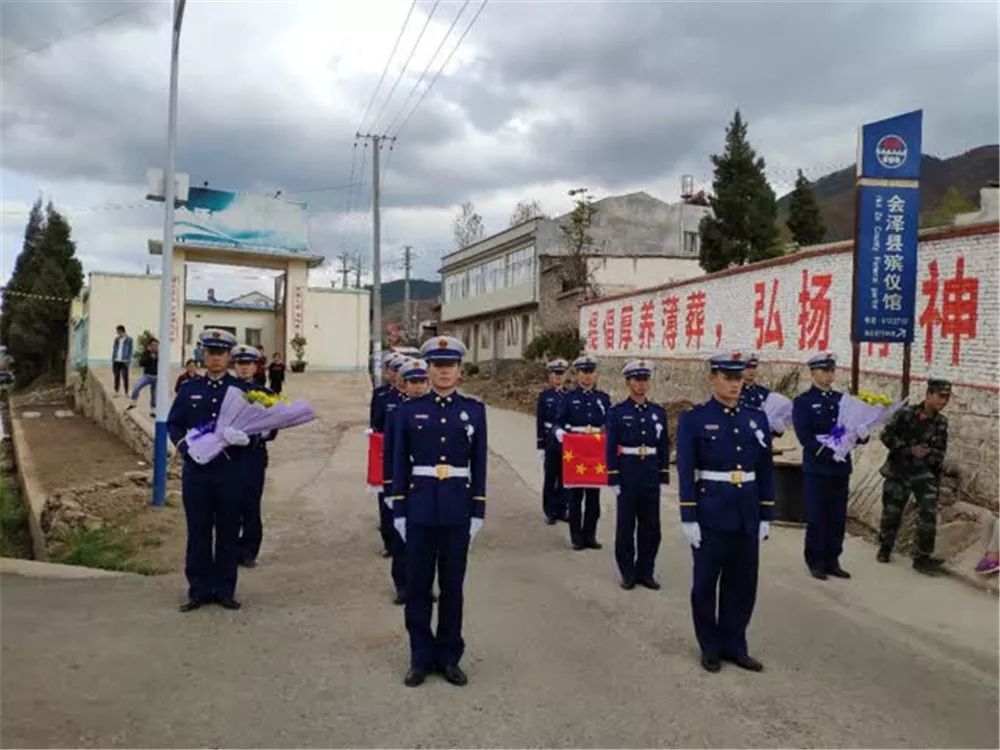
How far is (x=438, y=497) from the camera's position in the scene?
485 centimetres

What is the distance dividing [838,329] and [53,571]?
979 cm

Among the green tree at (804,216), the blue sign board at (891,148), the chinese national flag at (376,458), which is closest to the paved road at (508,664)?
the chinese national flag at (376,458)

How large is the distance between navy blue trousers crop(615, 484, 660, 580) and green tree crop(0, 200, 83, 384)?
40993 millimetres

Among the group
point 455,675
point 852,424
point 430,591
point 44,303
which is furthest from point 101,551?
point 44,303

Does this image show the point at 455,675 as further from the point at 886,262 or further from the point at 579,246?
the point at 579,246

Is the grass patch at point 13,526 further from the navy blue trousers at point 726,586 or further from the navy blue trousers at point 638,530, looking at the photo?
the navy blue trousers at point 726,586

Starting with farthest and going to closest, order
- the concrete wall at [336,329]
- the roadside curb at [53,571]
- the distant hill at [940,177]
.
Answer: the distant hill at [940,177]
the concrete wall at [336,329]
the roadside curb at [53,571]

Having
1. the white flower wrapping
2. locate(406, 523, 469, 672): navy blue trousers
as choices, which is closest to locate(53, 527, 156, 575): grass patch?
locate(406, 523, 469, 672): navy blue trousers

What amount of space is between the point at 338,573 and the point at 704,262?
25.5m

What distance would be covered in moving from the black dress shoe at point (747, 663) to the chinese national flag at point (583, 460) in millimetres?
3110

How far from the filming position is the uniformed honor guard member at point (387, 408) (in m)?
7.51

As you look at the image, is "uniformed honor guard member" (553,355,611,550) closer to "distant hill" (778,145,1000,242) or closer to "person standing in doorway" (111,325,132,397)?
"person standing in doorway" (111,325,132,397)

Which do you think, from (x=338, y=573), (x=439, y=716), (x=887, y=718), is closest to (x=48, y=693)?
(x=439, y=716)

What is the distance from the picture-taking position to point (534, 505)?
10594mm
